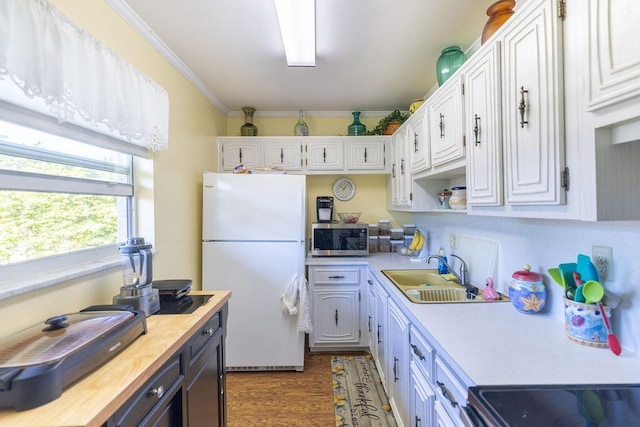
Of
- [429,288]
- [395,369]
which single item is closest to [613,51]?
[429,288]

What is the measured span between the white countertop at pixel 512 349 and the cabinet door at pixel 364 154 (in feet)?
5.75

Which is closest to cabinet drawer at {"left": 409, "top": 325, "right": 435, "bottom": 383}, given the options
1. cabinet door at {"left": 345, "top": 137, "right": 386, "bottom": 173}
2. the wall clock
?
cabinet door at {"left": 345, "top": 137, "right": 386, "bottom": 173}

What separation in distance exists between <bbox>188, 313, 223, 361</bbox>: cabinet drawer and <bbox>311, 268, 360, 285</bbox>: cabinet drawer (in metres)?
1.16

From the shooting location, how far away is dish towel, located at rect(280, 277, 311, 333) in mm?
2248

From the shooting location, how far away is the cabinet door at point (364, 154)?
2.87m

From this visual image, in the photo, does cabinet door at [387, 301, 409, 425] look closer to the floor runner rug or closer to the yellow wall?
the floor runner rug

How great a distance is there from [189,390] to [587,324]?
154 cm

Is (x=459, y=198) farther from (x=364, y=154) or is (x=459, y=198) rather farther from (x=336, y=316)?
(x=336, y=316)

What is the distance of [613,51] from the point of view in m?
0.69

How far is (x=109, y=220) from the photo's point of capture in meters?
1.55

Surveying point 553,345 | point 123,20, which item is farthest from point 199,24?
point 553,345

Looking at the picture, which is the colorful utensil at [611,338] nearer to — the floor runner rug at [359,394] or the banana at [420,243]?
the floor runner rug at [359,394]

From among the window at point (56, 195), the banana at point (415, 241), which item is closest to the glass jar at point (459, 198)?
the banana at point (415, 241)

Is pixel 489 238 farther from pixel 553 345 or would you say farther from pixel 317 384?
pixel 317 384
